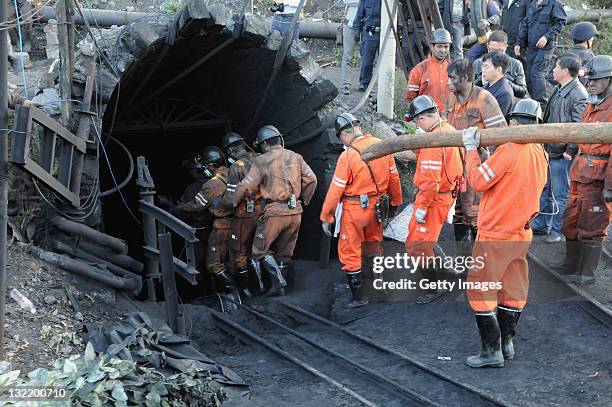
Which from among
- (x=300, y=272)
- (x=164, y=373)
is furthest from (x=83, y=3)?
(x=164, y=373)

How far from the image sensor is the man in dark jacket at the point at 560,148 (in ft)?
29.5

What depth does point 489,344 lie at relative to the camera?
7.17 m

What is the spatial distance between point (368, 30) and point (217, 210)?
3.74 meters

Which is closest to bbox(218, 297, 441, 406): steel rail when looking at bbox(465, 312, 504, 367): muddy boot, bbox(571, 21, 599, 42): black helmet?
bbox(465, 312, 504, 367): muddy boot

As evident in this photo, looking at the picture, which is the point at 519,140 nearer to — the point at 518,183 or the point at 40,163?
the point at 518,183

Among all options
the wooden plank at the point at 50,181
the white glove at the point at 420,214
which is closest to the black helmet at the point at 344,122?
the white glove at the point at 420,214

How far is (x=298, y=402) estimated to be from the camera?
22.9ft

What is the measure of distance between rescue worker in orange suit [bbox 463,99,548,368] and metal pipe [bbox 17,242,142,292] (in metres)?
3.74

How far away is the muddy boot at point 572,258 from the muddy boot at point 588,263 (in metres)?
0.10

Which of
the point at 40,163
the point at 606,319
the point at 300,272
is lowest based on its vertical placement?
the point at 300,272

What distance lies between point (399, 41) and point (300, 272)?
12.7 feet

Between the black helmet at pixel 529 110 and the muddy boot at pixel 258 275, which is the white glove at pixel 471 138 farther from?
the muddy boot at pixel 258 275

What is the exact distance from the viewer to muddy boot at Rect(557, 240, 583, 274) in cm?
864

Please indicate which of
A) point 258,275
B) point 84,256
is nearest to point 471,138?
point 84,256
